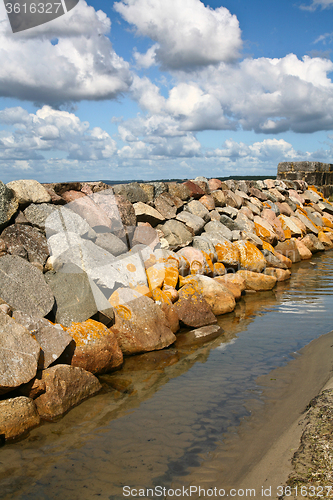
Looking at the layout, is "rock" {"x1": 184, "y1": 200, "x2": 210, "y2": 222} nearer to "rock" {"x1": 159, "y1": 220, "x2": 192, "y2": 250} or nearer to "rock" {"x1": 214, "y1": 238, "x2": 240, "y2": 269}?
"rock" {"x1": 214, "y1": 238, "x2": 240, "y2": 269}

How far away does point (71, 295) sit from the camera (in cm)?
517

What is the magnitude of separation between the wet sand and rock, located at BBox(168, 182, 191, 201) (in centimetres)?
556

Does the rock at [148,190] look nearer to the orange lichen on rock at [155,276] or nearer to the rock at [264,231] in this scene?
the orange lichen on rock at [155,276]

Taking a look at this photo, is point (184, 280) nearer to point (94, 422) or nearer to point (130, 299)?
point (130, 299)

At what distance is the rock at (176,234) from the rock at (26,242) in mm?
2979

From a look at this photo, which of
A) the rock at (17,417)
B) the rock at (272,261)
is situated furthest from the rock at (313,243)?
the rock at (17,417)

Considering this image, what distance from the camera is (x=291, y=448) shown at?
2.89 meters

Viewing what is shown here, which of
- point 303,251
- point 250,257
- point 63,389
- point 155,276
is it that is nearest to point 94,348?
point 63,389

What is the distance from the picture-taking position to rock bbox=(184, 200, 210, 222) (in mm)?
9383

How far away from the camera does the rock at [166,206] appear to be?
8.48 meters

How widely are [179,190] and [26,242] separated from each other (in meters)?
4.80

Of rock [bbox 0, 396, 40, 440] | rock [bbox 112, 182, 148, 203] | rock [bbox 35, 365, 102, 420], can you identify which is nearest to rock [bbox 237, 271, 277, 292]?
rock [bbox 112, 182, 148, 203]

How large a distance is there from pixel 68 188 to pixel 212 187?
536cm

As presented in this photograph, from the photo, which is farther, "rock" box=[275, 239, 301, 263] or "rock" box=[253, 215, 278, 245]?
"rock" box=[275, 239, 301, 263]
